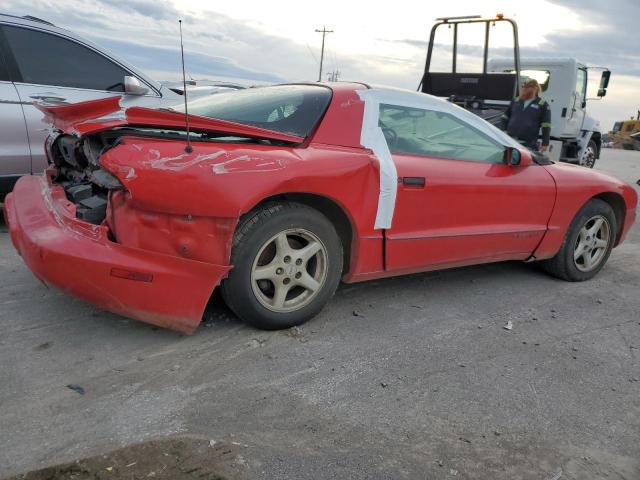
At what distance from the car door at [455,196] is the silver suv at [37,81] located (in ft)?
8.93

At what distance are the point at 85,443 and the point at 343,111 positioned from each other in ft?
7.29

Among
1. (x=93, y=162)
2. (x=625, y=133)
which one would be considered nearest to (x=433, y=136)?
(x=93, y=162)

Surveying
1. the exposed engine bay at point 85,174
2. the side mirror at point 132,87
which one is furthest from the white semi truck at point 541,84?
the exposed engine bay at point 85,174

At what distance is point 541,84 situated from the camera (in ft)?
38.1

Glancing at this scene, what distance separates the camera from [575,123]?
1209 cm

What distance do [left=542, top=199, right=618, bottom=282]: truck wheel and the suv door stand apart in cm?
447

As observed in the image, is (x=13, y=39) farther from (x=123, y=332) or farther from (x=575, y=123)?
(x=575, y=123)

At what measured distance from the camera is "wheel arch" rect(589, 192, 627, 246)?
4805 millimetres

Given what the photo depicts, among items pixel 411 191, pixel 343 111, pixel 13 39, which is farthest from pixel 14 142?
pixel 411 191

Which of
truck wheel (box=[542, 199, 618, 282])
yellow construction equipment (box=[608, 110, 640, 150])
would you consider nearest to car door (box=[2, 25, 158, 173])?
truck wheel (box=[542, 199, 618, 282])

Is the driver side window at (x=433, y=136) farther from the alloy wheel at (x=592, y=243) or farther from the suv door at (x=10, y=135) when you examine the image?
the suv door at (x=10, y=135)

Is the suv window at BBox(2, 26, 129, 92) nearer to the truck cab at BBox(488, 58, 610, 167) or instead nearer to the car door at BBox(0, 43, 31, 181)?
the car door at BBox(0, 43, 31, 181)

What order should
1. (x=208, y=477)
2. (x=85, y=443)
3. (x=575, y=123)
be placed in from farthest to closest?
(x=575, y=123), (x=85, y=443), (x=208, y=477)

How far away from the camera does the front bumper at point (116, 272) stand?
2.71 m
